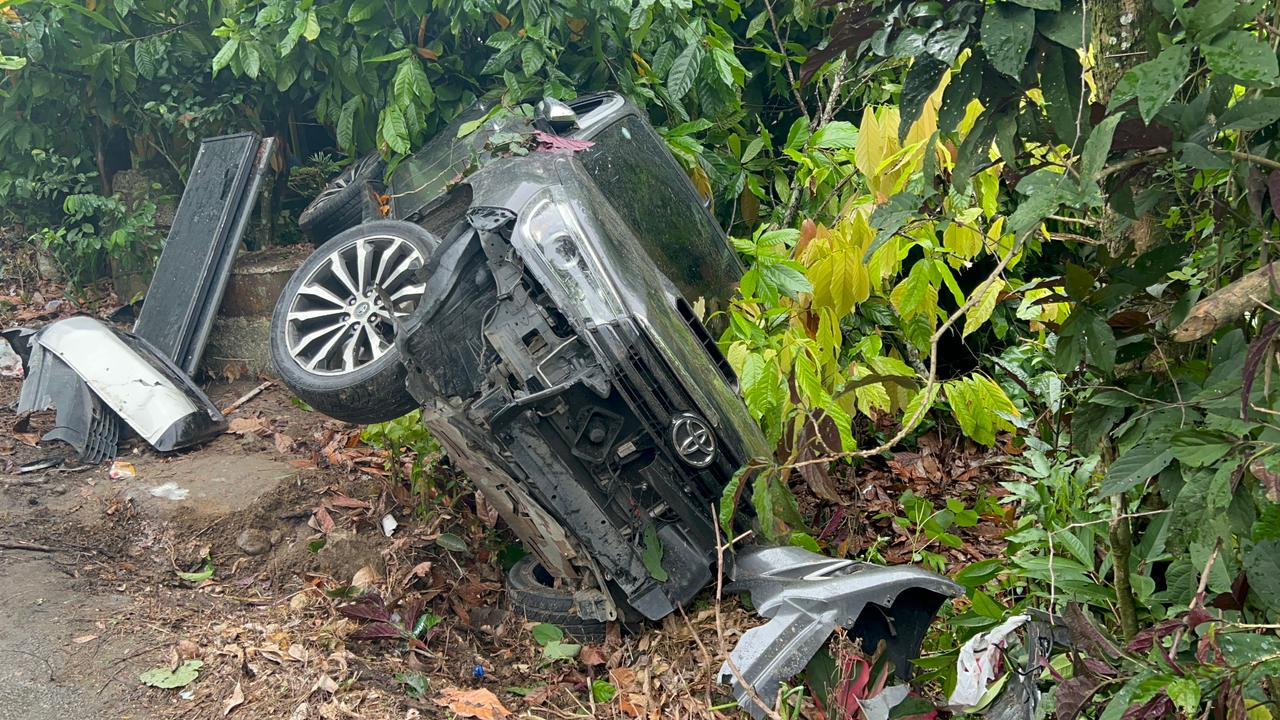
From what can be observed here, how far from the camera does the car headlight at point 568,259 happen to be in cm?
345

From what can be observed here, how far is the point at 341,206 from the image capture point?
6117 millimetres

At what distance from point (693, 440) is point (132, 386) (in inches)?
133

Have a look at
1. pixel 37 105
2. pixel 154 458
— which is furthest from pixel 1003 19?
pixel 37 105

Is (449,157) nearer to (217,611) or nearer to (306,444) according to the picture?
(306,444)

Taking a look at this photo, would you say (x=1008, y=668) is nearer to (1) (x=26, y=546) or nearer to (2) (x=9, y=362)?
(1) (x=26, y=546)

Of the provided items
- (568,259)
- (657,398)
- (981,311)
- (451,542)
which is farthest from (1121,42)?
(451,542)

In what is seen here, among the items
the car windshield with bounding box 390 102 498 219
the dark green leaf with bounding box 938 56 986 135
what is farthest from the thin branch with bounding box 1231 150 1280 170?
the car windshield with bounding box 390 102 498 219

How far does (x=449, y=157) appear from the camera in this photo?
18.7 ft

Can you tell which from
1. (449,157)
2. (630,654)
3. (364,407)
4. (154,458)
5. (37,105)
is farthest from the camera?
(37,105)

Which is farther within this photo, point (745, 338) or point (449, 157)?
point (449, 157)

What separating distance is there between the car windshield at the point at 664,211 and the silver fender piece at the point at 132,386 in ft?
8.19

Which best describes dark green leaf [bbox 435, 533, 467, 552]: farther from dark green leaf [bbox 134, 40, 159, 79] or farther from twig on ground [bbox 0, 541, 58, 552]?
dark green leaf [bbox 134, 40, 159, 79]

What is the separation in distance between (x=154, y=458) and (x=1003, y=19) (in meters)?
4.70

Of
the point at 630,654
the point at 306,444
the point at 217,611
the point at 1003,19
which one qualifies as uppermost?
the point at 1003,19
